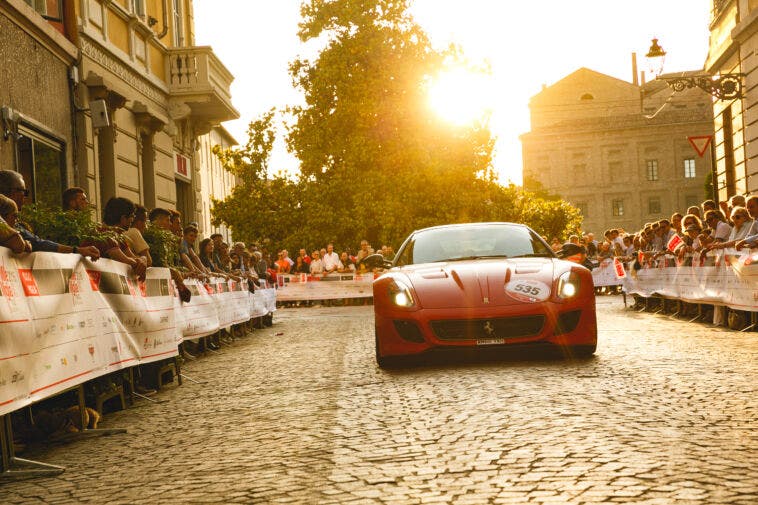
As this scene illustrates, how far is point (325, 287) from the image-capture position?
30438 millimetres

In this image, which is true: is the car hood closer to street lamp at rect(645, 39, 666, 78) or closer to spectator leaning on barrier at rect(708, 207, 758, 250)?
spectator leaning on barrier at rect(708, 207, 758, 250)

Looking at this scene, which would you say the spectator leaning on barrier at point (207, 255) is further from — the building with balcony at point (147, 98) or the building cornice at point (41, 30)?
the building cornice at point (41, 30)

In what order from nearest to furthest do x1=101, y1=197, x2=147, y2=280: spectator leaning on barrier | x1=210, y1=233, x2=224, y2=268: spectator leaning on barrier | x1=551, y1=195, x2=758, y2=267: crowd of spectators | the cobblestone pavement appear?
1. the cobblestone pavement
2. x1=101, y1=197, x2=147, y2=280: spectator leaning on barrier
3. x1=551, y1=195, x2=758, y2=267: crowd of spectators
4. x1=210, y1=233, x2=224, y2=268: spectator leaning on barrier

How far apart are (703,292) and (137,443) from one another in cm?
1113

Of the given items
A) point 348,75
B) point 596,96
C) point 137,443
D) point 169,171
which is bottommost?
point 137,443

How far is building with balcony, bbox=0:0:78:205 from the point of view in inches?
571

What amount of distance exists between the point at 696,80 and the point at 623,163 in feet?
225

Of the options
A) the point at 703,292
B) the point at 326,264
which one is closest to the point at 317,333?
the point at 703,292

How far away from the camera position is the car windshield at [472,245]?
1095 centimetres

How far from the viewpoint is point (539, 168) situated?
91.1 meters

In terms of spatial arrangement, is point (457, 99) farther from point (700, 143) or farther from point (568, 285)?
point (568, 285)

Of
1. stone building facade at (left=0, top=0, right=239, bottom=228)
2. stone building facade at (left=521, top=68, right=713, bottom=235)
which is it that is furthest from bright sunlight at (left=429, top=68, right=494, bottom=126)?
stone building facade at (left=521, top=68, right=713, bottom=235)

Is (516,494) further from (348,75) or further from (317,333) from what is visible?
(348,75)

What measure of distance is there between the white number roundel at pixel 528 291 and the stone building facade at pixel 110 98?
8.03 m
